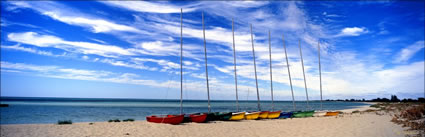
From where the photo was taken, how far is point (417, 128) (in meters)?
16.3

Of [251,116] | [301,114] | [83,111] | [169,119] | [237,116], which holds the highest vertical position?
[169,119]

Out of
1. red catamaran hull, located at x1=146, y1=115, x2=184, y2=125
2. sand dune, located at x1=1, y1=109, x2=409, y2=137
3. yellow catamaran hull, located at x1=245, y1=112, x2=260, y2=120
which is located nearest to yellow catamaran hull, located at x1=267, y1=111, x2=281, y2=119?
yellow catamaran hull, located at x1=245, y1=112, x2=260, y2=120

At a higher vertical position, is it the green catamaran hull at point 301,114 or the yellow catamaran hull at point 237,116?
the yellow catamaran hull at point 237,116

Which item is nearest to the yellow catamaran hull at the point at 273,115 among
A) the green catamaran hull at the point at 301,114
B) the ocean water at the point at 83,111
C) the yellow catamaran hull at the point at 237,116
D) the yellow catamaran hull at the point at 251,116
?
the yellow catamaran hull at the point at 251,116

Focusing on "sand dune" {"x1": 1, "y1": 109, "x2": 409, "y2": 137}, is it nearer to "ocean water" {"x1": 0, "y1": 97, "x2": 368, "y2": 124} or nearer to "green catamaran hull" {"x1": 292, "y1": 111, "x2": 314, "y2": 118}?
"green catamaran hull" {"x1": 292, "y1": 111, "x2": 314, "y2": 118}

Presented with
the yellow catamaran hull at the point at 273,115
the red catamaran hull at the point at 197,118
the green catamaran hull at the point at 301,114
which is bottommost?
the green catamaran hull at the point at 301,114

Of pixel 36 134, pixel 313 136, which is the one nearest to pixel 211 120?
A: pixel 313 136

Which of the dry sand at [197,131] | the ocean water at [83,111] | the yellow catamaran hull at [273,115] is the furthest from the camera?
the ocean water at [83,111]

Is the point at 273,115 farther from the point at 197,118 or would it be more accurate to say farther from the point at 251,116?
the point at 197,118

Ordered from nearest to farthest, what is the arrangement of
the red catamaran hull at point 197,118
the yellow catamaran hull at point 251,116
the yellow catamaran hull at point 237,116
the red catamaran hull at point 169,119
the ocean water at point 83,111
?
1. the red catamaran hull at point 169,119
2. the red catamaran hull at point 197,118
3. the yellow catamaran hull at point 237,116
4. the yellow catamaran hull at point 251,116
5. the ocean water at point 83,111

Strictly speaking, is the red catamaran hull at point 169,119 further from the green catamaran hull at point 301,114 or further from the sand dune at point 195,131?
the green catamaran hull at point 301,114

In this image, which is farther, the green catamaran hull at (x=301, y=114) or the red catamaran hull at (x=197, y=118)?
the green catamaran hull at (x=301, y=114)

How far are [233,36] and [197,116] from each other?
1566 centimetres

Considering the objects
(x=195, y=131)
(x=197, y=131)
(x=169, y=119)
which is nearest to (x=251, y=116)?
(x=169, y=119)
